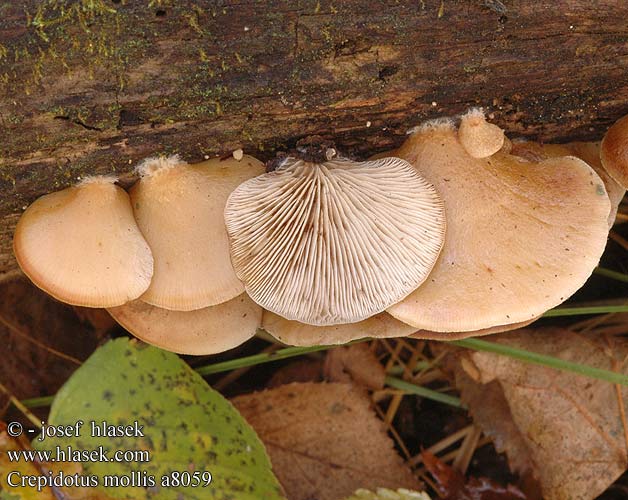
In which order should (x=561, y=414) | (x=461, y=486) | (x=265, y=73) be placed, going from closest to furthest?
(x=265, y=73) → (x=561, y=414) → (x=461, y=486)

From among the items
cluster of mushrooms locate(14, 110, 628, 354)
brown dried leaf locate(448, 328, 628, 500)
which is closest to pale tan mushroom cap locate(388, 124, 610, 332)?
cluster of mushrooms locate(14, 110, 628, 354)

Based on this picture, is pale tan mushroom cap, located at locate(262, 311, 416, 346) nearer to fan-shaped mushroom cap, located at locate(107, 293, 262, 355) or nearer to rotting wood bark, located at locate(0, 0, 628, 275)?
fan-shaped mushroom cap, located at locate(107, 293, 262, 355)

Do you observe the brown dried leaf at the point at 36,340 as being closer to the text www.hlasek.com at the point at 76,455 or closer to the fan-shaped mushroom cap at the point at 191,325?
the text www.hlasek.com at the point at 76,455

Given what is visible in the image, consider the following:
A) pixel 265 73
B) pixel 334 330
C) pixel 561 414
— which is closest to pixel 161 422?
pixel 334 330

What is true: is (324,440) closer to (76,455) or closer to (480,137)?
(76,455)

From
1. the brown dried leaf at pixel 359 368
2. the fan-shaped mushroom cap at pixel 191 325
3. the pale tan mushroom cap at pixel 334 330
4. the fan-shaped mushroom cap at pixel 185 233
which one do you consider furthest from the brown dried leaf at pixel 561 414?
the fan-shaped mushroom cap at pixel 185 233
